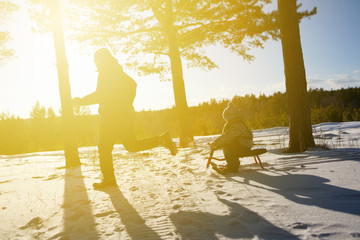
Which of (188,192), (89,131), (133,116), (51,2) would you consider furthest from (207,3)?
(89,131)

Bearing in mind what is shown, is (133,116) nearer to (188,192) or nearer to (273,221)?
(188,192)

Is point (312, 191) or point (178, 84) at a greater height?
point (178, 84)

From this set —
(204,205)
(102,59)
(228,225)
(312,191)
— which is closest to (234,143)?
(312,191)

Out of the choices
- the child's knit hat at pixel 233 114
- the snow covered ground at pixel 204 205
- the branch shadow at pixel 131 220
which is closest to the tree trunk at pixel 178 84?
the child's knit hat at pixel 233 114

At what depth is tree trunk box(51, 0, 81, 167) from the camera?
6.85 m

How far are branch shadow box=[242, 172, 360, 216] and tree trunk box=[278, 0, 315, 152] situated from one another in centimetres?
205

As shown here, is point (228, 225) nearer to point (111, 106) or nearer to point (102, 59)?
point (111, 106)

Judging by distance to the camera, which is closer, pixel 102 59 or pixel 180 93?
pixel 102 59

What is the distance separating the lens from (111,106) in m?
4.07

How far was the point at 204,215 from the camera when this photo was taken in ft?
8.61

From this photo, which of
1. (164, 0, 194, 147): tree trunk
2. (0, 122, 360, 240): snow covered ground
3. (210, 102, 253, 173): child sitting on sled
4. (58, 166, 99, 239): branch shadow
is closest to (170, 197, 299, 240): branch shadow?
(0, 122, 360, 240): snow covered ground

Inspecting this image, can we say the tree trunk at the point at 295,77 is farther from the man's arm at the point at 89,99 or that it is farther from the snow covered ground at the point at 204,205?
the man's arm at the point at 89,99

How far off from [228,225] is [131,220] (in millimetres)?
916

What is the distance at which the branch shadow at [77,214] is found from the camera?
2419mm
